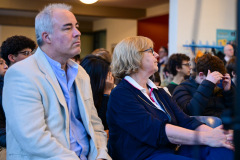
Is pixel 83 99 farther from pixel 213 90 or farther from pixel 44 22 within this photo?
pixel 213 90

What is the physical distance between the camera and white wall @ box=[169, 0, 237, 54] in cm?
538

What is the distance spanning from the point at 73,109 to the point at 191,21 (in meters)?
4.20

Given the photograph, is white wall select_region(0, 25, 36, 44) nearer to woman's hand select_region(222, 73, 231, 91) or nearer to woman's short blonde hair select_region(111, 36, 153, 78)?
woman's hand select_region(222, 73, 231, 91)

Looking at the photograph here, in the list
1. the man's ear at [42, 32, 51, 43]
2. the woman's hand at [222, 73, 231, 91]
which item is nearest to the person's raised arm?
the man's ear at [42, 32, 51, 43]

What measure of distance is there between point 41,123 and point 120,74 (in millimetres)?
697

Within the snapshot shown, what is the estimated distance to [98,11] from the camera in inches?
333

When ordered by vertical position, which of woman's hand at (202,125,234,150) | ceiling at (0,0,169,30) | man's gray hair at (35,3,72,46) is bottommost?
woman's hand at (202,125,234,150)

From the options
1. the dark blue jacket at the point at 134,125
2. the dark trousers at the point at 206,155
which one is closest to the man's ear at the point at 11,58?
the dark blue jacket at the point at 134,125

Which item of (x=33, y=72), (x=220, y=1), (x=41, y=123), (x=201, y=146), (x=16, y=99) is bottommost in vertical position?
(x=201, y=146)

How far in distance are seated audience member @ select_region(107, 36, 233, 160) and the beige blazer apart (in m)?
0.37

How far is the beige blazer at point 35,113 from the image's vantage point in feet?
4.57

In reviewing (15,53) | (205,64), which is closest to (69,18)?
(15,53)

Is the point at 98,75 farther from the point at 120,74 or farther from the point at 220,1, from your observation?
the point at 220,1

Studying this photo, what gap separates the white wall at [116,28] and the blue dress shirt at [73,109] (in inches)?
310
